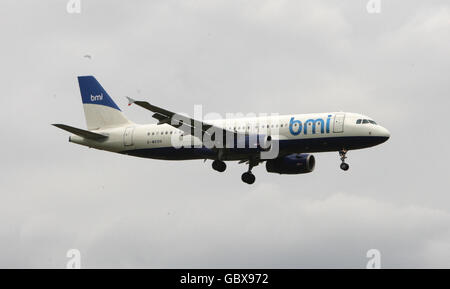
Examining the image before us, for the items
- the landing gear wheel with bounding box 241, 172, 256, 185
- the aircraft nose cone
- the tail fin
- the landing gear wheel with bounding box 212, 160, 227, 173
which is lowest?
Result: the landing gear wheel with bounding box 241, 172, 256, 185

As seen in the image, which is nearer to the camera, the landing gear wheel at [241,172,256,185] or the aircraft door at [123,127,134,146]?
the landing gear wheel at [241,172,256,185]

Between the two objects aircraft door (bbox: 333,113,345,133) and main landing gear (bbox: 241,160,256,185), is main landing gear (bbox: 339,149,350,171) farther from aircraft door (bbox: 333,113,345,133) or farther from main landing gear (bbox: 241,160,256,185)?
main landing gear (bbox: 241,160,256,185)

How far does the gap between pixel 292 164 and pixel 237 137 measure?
23.6 ft

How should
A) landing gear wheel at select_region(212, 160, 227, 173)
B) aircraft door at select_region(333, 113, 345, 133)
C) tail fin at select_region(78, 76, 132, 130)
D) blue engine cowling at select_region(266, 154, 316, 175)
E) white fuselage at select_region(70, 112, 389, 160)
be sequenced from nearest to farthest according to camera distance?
aircraft door at select_region(333, 113, 345, 133) < white fuselage at select_region(70, 112, 389, 160) < landing gear wheel at select_region(212, 160, 227, 173) < blue engine cowling at select_region(266, 154, 316, 175) < tail fin at select_region(78, 76, 132, 130)

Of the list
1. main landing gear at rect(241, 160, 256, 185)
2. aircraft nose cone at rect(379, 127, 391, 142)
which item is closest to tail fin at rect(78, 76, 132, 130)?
main landing gear at rect(241, 160, 256, 185)

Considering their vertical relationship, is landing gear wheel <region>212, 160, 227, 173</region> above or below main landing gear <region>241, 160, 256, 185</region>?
above

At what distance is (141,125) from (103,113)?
4.21 meters

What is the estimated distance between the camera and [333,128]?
71.4 metres

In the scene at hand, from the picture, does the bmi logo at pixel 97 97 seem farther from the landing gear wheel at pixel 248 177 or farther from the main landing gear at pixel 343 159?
the main landing gear at pixel 343 159

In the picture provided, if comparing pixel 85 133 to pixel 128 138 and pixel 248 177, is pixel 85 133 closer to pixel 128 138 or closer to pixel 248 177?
pixel 128 138

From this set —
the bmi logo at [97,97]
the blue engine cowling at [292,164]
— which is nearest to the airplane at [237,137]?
the blue engine cowling at [292,164]

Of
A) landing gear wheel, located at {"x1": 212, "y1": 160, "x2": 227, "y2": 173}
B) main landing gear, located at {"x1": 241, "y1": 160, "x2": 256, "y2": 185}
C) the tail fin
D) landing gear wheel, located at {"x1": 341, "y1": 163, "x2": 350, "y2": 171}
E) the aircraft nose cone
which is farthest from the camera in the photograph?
the tail fin

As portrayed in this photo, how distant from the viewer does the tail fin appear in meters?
81.9

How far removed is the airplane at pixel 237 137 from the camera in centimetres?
7162
